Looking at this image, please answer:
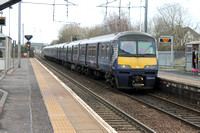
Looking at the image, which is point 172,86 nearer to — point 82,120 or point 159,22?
point 82,120

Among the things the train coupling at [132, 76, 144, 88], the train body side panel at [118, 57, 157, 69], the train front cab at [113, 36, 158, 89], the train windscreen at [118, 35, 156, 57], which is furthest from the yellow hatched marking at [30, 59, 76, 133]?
the train windscreen at [118, 35, 156, 57]

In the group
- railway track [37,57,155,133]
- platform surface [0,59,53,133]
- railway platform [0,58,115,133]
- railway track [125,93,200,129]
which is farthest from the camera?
railway track [125,93,200,129]

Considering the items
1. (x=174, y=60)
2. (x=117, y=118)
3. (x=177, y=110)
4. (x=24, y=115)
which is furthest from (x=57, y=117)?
(x=174, y=60)

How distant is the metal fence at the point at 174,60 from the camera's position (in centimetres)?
3133

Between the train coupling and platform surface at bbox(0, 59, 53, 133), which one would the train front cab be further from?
platform surface at bbox(0, 59, 53, 133)

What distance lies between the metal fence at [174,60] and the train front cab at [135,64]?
59.0ft

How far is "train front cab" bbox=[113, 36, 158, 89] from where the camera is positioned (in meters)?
13.7

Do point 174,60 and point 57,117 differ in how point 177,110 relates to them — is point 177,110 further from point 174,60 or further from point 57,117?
point 174,60

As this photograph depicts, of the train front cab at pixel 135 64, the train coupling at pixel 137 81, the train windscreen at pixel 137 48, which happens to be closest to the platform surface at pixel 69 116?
the train front cab at pixel 135 64

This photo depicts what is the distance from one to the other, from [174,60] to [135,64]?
2042 cm

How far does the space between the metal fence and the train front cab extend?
59.0 feet

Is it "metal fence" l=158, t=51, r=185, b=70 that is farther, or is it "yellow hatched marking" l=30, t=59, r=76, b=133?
"metal fence" l=158, t=51, r=185, b=70

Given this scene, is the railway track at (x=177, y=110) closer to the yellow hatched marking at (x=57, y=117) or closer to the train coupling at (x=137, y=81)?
the train coupling at (x=137, y=81)

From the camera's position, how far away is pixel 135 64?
13.7 m
